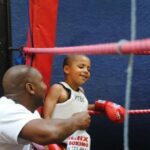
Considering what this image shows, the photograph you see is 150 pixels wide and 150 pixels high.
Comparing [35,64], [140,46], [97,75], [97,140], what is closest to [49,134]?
[140,46]

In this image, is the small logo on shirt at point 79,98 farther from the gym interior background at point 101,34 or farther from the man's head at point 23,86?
the man's head at point 23,86

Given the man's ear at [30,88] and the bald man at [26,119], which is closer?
the bald man at [26,119]

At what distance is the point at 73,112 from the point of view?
5.41ft

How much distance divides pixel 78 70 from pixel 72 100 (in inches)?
5.0

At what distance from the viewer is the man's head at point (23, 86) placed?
107cm

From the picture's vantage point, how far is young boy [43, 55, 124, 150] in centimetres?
157

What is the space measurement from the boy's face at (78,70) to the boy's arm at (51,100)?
0.30ft

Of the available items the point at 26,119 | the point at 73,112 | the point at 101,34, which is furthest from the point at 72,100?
the point at 26,119

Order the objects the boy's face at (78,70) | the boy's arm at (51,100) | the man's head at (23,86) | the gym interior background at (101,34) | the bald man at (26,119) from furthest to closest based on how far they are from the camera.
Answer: the gym interior background at (101,34)
the boy's face at (78,70)
the boy's arm at (51,100)
the man's head at (23,86)
the bald man at (26,119)

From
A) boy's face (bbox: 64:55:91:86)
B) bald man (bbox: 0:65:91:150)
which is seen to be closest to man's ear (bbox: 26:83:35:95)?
bald man (bbox: 0:65:91:150)

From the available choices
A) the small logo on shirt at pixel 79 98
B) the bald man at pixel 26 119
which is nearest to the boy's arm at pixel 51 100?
the small logo on shirt at pixel 79 98

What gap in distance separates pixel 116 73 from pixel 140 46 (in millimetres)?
1537

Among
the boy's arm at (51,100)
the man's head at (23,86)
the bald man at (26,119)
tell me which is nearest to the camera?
the bald man at (26,119)

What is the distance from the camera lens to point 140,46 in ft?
1.93
